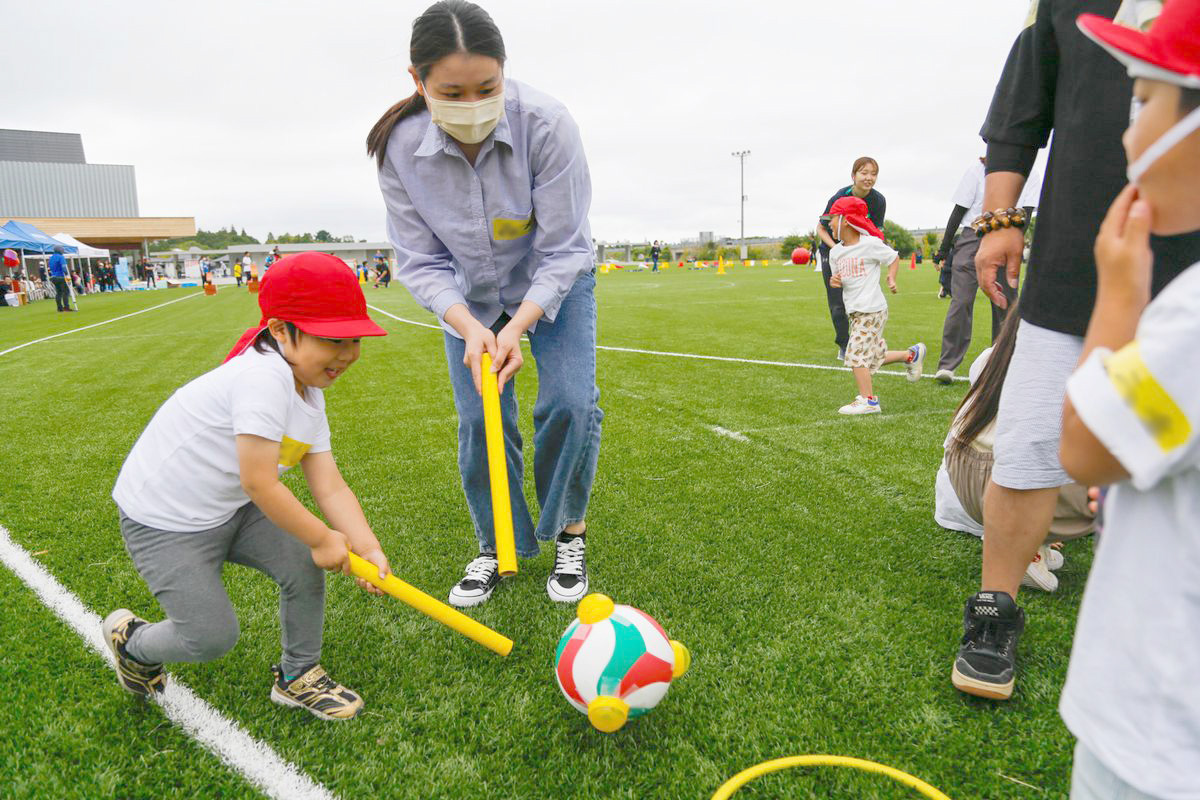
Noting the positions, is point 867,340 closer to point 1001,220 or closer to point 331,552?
point 1001,220

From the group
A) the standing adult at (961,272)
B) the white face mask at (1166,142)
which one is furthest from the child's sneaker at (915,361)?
the white face mask at (1166,142)

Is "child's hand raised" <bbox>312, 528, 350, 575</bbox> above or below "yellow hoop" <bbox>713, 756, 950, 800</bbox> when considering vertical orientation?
above

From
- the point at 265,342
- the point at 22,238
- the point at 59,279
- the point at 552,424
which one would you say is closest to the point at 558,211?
the point at 552,424

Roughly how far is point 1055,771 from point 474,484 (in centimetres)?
198

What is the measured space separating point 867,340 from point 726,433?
1.52 m

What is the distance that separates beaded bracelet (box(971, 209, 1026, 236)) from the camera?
2.10 m

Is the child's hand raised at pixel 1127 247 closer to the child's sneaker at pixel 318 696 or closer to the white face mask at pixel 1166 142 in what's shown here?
the white face mask at pixel 1166 142

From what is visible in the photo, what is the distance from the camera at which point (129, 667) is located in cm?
209

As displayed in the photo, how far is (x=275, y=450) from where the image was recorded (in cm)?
184

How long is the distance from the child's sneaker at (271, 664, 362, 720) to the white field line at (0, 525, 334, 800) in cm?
15

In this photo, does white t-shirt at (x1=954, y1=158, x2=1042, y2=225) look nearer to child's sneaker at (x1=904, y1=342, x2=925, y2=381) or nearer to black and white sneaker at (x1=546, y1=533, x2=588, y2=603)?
child's sneaker at (x1=904, y1=342, x2=925, y2=381)

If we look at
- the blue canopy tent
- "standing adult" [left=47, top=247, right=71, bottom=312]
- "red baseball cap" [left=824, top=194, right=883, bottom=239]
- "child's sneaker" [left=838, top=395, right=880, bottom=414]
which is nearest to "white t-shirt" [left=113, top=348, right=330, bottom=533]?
"child's sneaker" [left=838, top=395, right=880, bottom=414]

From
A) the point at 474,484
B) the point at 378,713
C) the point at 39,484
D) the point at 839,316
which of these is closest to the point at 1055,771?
the point at 378,713

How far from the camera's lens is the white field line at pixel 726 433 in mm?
4738
